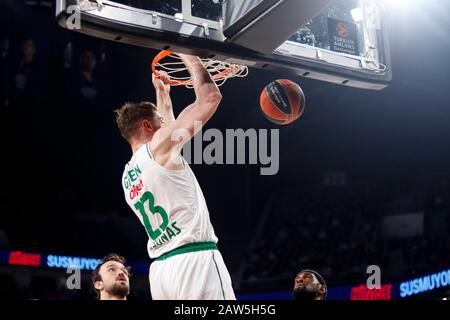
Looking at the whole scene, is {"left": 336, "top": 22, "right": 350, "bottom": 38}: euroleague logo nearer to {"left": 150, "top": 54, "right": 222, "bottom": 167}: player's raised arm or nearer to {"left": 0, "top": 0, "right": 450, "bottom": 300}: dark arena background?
{"left": 150, "top": 54, "right": 222, "bottom": 167}: player's raised arm

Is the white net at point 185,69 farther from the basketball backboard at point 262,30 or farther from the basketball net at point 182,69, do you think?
the basketball backboard at point 262,30

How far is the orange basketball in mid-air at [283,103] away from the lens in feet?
12.7

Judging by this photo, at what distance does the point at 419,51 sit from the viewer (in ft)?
31.6

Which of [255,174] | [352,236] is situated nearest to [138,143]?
[352,236]

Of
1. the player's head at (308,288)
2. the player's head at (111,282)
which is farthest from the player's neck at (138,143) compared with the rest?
the player's head at (308,288)

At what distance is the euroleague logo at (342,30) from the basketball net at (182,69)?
1.70 feet

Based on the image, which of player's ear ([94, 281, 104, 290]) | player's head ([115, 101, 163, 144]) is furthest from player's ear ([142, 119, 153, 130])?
player's ear ([94, 281, 104, 290])

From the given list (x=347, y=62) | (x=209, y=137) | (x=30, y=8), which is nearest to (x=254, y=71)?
(x=209, y=137)

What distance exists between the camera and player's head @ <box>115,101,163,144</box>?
10.9 ft

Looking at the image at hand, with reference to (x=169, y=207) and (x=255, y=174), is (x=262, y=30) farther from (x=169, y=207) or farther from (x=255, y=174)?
(x=255, y=174)

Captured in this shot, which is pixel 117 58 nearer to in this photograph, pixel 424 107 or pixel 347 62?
pixel 424 107

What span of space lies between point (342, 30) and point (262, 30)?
26.6 inches

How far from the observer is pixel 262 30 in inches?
123

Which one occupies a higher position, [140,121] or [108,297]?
[140,121]
